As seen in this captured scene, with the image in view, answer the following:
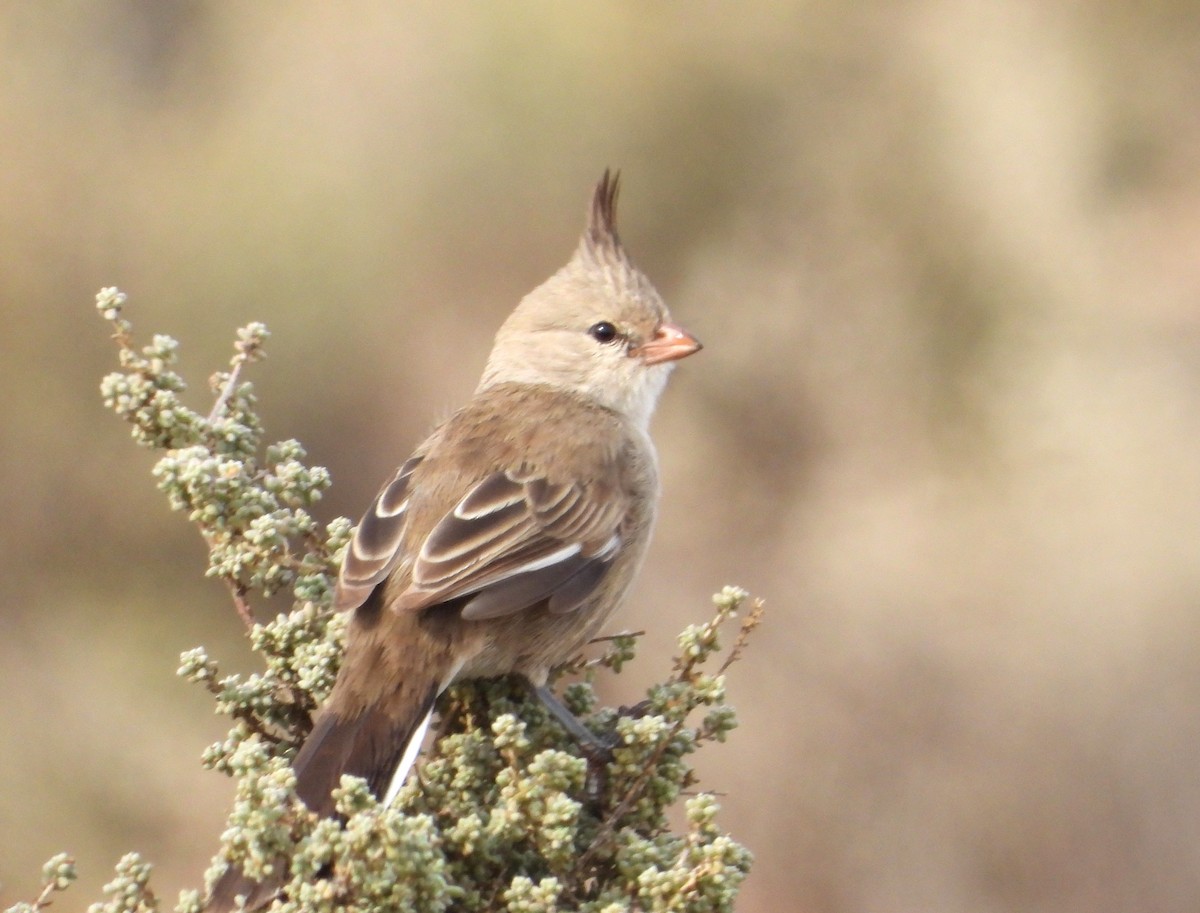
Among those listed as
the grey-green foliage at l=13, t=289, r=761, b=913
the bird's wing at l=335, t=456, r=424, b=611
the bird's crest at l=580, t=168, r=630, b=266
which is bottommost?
the grey-green foliage at l=13, t=289, r=761, b=913

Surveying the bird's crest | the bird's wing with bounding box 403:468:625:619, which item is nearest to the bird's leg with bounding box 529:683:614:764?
the bird's wing with bounding box 403:468:625:619

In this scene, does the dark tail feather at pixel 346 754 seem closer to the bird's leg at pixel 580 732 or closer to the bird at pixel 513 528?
the bird at pixel 513 528

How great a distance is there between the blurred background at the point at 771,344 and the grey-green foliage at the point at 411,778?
2.89 meters

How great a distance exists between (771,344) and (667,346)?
8.62 ft

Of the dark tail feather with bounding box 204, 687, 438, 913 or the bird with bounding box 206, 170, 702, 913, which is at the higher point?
the bird with bounding box 206, 170, 702, 913

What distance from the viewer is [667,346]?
12.3 ft

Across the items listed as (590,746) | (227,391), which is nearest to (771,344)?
(227,391)

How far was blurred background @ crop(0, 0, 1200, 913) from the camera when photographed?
218 inches

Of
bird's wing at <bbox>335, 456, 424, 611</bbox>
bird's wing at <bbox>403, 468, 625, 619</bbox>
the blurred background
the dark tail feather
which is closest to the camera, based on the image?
the dark tail feather

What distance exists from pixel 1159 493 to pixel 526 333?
3.40m

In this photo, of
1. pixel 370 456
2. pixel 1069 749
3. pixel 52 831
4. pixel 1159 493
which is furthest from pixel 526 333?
pixel 1159 493

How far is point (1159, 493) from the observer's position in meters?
6.18

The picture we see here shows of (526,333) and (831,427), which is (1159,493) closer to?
(831,427)

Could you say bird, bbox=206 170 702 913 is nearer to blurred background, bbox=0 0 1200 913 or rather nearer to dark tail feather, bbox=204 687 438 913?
dark tail feather, bbox=204 687 438 913
